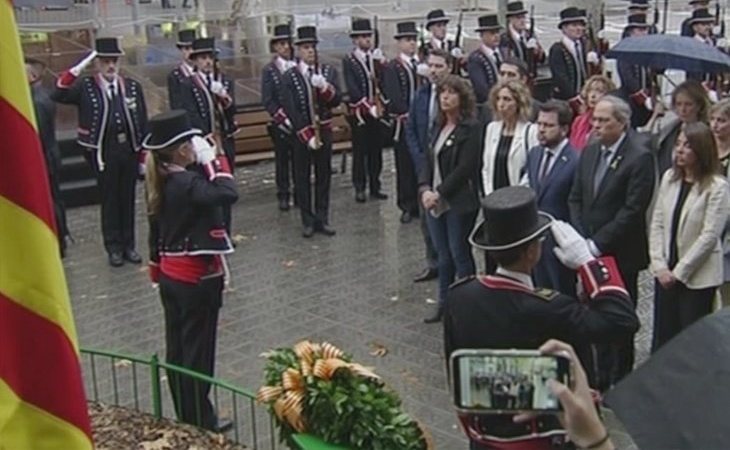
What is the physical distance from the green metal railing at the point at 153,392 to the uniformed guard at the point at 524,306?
6.39ft

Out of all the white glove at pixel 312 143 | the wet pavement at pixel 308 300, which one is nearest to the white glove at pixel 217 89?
the white glove at pixel 312 143

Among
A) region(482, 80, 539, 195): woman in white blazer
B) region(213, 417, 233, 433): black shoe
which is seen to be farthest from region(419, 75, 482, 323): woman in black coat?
region(213, 417, 233, 433): black shoe

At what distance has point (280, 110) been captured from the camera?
11.5 metres

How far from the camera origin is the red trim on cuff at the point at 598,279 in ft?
14.5

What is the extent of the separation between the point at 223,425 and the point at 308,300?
8.67 ft

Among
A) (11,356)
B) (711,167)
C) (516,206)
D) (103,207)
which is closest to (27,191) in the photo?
(11,356)

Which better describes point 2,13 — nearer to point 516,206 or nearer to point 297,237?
point 516,206

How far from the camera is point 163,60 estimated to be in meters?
16.1

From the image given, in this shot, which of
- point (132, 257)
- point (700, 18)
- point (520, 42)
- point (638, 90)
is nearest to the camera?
point (132, 257)

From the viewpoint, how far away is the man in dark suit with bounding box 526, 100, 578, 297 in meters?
7.19

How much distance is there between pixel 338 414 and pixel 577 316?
110cm

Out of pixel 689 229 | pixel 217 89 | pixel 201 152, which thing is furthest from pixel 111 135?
pixel 689 229

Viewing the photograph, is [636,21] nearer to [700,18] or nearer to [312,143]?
[700,18]

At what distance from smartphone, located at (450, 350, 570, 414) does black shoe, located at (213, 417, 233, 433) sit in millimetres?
3418
